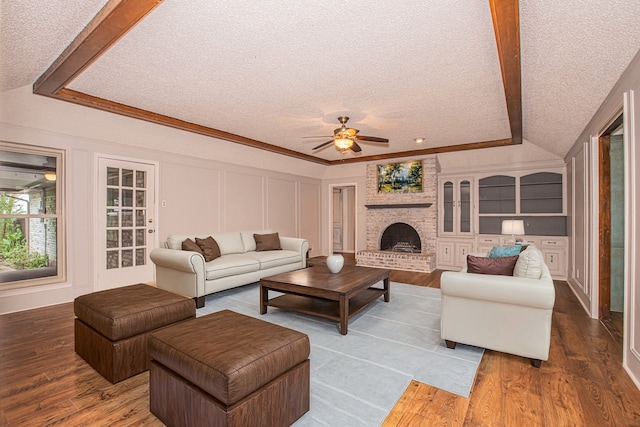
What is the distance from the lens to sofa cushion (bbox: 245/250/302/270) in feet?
15.9

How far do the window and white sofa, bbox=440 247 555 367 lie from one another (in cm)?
478

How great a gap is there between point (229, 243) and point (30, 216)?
254cm

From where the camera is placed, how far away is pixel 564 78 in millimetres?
→ 2682

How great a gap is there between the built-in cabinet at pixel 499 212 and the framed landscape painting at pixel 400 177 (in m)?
0.59

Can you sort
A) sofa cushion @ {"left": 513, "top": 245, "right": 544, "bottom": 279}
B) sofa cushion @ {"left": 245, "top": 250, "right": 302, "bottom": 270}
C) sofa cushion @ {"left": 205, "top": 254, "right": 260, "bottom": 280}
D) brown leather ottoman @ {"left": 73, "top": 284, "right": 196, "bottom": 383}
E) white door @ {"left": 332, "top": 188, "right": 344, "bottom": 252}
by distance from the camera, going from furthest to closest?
white door @ {"left": 332, "top": 188, "right": 344, "bottom": 252}, sofa cushion @ {"left": 245, "top": 250, "right": 302, "bottom": 270}, sofa cushion @ {"left": 205, "top": 254, "right": 260, "bottom": 280}, sofa cushion @ {"left": 513, "top": 245, "right": 544, "bottom": 279}, brown leather ottoman @ {"left": 73, "top": 284, "right": 196, "bottom": 383}

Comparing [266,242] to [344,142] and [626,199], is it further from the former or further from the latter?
[626,199]

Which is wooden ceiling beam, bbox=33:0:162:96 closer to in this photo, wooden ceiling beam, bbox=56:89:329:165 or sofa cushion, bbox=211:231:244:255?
wooden ceiling beam, bbox=56:89:329:165

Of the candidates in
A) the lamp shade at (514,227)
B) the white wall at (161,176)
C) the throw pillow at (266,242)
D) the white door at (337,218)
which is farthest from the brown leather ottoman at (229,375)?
the white door at (337,218)

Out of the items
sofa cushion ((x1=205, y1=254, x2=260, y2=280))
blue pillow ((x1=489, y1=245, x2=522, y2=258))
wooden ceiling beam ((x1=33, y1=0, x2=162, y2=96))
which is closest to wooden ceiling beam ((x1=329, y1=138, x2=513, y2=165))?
blue pillow ((x1=489, y1=245, x2=522, y2=258))

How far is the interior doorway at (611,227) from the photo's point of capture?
338 cm

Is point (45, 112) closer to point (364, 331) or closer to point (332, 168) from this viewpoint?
point (364, 331)

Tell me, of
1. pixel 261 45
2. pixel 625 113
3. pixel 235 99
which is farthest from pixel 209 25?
pixel 625 113

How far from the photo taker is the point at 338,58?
264 cm

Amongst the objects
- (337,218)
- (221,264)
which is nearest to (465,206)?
(337,218)
